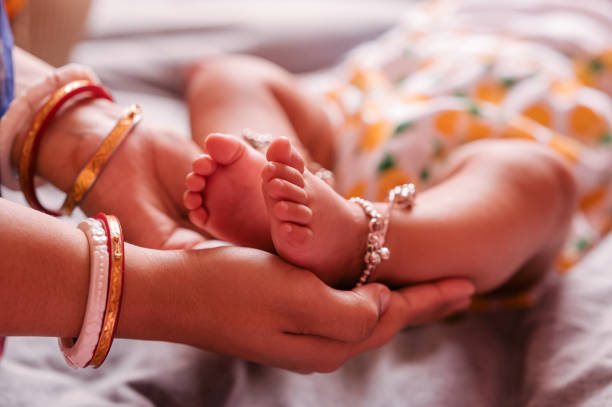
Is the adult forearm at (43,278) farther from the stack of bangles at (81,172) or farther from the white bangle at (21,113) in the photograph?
the white bangle at (21,113)

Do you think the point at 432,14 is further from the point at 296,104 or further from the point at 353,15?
the point at 296,104

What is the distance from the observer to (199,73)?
3.11ft

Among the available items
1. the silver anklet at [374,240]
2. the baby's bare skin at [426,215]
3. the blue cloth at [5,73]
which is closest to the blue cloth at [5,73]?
the blue cloth at [5,73]

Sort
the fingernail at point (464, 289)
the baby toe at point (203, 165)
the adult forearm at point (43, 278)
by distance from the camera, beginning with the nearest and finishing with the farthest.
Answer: the adult forearm at point (43, 278)
the baby toe at point (203, 165)
the fingernail at point (464, 289)

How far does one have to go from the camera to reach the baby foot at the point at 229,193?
528mm

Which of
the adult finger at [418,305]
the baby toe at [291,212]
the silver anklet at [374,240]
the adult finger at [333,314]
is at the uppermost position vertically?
the baby toe at [291,212]

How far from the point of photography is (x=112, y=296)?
45cm

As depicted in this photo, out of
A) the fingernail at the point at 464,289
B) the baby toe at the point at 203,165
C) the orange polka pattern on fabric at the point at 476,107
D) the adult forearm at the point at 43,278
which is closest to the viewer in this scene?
the adult forearm at the point at 43,278

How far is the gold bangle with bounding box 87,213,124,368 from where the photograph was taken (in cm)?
45

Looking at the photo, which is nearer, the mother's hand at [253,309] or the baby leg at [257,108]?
the mother's hand at [253,309]

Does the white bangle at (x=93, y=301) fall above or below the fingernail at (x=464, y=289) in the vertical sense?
above

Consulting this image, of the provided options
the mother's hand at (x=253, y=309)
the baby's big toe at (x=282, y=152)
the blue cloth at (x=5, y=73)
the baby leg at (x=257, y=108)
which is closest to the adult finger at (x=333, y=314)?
the mother's hand at (x=253, y=309)

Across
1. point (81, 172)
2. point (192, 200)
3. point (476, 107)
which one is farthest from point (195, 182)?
point (476, 107)

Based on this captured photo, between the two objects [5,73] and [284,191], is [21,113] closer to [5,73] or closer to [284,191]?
[5,73]
